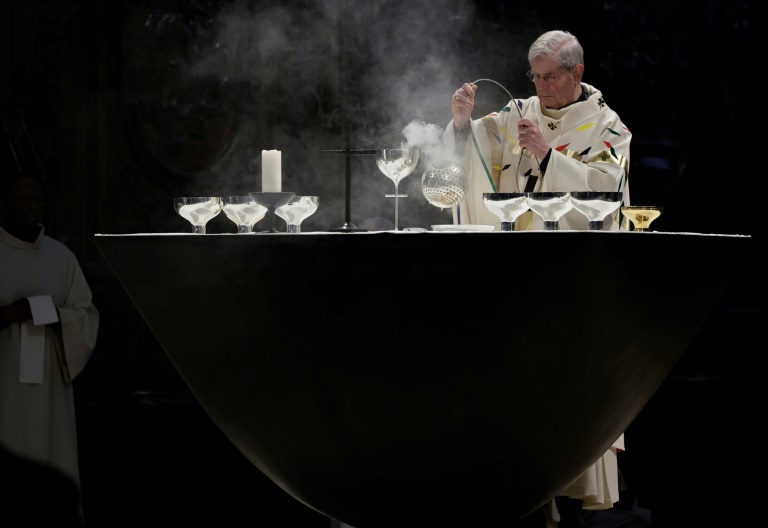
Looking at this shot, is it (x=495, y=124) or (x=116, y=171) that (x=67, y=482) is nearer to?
(x=116, y=171)

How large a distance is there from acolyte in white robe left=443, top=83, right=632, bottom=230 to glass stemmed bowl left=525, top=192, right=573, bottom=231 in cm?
87

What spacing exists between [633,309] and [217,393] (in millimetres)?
575

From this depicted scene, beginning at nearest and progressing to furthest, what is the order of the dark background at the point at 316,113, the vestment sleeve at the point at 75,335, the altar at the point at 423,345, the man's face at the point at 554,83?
the altar at the point at 423,345
the man's face at the point at 554,83
the vestment sleeve at the point at 75,335
the dark background at the point at 316,113

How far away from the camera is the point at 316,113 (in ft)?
14.8

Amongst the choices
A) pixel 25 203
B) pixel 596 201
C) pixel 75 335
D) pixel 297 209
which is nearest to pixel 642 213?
pixel 596 201

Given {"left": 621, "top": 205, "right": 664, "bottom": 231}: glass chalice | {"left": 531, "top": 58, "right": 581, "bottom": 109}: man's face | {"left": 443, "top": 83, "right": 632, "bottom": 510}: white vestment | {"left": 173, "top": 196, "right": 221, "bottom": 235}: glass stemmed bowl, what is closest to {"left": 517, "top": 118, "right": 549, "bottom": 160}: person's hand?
{"left": 443, "top": 83, "right": 632, "bottom": 510}: white vestment

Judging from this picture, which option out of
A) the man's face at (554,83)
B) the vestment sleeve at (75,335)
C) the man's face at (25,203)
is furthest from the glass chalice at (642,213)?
the man's face at (25,203)

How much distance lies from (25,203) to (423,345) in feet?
9.76

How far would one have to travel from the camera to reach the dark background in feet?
14.4

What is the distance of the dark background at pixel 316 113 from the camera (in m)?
4.39

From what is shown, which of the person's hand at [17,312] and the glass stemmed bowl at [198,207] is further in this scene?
the person's hand at [17,312]

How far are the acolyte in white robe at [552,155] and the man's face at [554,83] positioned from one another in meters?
0.03

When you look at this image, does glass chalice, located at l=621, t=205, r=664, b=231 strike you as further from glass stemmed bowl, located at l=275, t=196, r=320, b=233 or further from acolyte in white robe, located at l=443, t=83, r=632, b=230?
glass stemmed bowl, located at l=275, t=196, r=320, b=233

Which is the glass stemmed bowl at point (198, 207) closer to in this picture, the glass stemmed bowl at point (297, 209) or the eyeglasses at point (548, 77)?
the glass stemmed bowl at point (297, 209)
